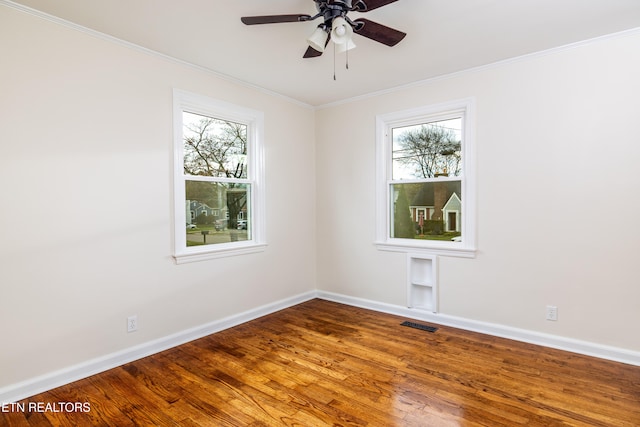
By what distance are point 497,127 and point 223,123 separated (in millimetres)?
2757

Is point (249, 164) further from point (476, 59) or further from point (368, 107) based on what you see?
point (476, 59)

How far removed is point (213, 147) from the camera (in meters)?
3.59

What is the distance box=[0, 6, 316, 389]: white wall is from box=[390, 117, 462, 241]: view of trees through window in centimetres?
208

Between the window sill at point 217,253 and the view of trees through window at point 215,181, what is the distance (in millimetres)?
132

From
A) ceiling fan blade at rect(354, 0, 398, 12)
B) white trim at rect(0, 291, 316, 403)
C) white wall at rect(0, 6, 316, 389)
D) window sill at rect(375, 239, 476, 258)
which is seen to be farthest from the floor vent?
ceiling fan blade at rect(354, 0, 398, 12)

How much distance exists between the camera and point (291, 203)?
4.39 meters

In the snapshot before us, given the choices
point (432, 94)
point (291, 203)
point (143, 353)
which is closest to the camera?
point (143, 353)

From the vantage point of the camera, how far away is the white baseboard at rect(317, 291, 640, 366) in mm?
2775

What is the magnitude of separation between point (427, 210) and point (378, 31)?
213 centimetres

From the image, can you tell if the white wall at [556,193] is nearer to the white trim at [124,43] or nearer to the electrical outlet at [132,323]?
the white trim at [124,43]

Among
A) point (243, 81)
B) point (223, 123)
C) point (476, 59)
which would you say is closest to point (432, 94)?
point (476, 59)

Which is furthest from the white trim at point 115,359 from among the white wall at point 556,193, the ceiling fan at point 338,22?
the ceiling fan at point 338,22

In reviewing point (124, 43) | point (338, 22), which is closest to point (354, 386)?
point (338, 22)

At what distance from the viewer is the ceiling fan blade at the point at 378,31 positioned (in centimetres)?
215
